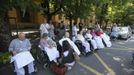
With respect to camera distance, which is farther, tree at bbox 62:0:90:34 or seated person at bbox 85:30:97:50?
tree at bbox 62:0:90:34

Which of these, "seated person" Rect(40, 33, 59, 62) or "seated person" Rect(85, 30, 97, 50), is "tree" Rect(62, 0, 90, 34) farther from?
"seated person" Rect(40, 33, 59, 62)

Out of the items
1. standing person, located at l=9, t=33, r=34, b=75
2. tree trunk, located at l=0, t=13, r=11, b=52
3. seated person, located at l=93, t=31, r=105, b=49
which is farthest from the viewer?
seated person, located at l=93, t=31, r=105, b=49

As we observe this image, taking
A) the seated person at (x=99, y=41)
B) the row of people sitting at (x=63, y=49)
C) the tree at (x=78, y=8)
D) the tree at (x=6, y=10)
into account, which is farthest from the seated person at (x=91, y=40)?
the tree at (x=78, y=8)

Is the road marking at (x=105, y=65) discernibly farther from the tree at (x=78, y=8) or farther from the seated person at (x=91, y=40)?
the tree at (x=78, y=8)

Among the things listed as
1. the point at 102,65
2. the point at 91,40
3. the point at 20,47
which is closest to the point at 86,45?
the point at 91,40

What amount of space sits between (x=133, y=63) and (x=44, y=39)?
4357 millimetres

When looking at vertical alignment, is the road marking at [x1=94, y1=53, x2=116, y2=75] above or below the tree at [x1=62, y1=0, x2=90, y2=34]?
below

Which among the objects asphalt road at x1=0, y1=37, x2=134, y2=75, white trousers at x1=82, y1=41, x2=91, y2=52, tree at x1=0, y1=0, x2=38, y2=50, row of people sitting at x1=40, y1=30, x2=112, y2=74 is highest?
tree at x1=0, y1=0, x2=38, y2=50

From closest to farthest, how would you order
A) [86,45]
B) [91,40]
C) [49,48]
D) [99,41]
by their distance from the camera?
[49,48]
[86,45]
[91,40]
[99,41]

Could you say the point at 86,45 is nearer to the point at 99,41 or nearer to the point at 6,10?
the point at 99,41

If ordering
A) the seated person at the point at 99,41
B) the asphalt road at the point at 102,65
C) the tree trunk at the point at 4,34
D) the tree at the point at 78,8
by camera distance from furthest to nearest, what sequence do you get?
the tree at the point at 78,8, the seated person at the point at 99,41, the tree trunk at the point at 4,34, the asphalt road at the point at 102,65

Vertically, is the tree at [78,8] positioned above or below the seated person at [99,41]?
above

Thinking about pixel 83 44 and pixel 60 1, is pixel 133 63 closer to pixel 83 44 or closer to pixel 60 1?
pixel 83 44

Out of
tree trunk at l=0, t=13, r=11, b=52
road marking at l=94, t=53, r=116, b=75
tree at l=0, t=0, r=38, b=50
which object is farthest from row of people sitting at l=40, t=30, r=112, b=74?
tree trunk at l=0, t=13, r=11, b=52
